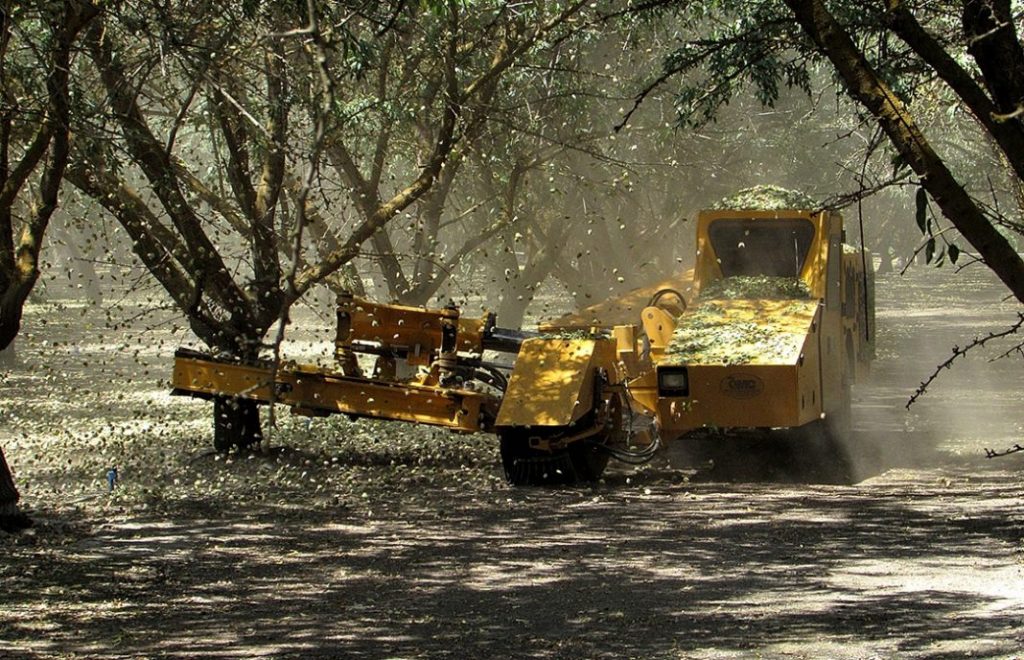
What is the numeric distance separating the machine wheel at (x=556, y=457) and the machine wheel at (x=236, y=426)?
2887 millimetres

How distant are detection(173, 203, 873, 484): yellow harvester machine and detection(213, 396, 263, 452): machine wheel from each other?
1 centimetres

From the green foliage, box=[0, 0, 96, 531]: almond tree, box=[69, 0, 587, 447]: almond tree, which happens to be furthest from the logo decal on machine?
box=[0, 0, 96, 531]: almond tree

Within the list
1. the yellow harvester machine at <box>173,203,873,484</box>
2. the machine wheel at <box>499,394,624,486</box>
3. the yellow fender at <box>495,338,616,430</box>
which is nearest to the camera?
the yellow fender at <box>495,338,616,430</box>

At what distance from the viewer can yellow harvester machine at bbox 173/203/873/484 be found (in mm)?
12531

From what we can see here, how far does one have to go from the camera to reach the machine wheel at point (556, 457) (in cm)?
1268

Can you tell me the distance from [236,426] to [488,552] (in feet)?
16.9

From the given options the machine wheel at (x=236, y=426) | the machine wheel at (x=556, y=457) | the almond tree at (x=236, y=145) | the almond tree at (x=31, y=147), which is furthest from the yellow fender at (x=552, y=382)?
the almond tree at (x=31, y=147)

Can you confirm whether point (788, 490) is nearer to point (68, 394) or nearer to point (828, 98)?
point (68, 394)

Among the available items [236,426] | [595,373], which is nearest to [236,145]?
[236,426]

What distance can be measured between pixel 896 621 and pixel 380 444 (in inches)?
347

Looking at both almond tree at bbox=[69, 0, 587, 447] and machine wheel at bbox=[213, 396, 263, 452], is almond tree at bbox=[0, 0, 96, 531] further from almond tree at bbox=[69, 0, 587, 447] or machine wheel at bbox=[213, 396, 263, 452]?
machine wheel at bbox=[213, 396, 263, 452]

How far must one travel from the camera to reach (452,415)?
12.6m

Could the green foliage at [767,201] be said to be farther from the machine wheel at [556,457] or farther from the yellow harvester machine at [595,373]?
the machine wheel at [556,457]

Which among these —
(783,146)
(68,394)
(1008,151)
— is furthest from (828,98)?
(1008,151)
